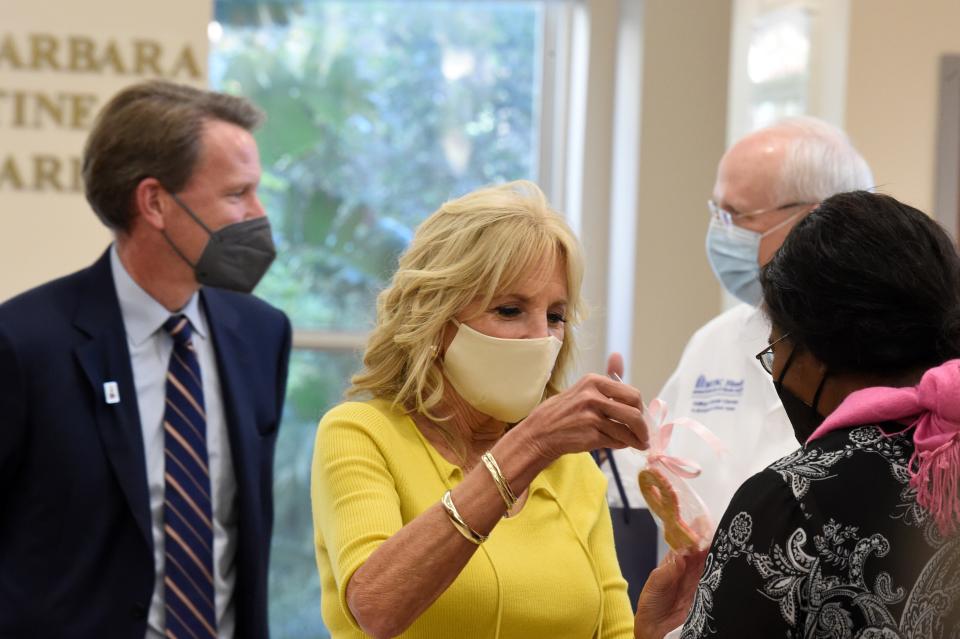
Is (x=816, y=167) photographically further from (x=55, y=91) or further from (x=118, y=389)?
(x=55, y=91)

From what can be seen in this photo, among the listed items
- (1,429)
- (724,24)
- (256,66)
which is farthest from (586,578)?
(256,66)

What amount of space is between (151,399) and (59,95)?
6.37 ft

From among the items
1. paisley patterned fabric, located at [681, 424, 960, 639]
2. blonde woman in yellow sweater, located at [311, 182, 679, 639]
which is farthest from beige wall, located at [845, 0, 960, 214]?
paisley patterned fabric, located at [681, 424, 960, 639]

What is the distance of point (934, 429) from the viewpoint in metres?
1.41

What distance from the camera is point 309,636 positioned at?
496cm

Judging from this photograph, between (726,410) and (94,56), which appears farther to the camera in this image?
(94,56)

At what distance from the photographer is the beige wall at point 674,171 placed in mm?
4613

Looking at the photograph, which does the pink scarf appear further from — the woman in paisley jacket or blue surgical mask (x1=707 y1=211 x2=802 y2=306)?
blue surgical mask (x1=707 y1=211 x2=802 y2=306)

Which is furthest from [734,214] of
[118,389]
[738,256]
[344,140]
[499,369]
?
[344,140]

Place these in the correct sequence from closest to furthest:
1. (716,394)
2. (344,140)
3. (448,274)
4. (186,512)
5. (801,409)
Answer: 1. (801,409)
2. (448,274)
3. (186,512)
4. (716,394)
5. (344,140)

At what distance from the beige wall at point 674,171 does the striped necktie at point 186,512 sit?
2.30m

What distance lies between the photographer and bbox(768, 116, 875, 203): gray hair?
119 inches

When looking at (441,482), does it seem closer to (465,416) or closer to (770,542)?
(465,416)

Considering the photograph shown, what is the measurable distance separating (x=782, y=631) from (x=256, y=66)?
4.09 m
